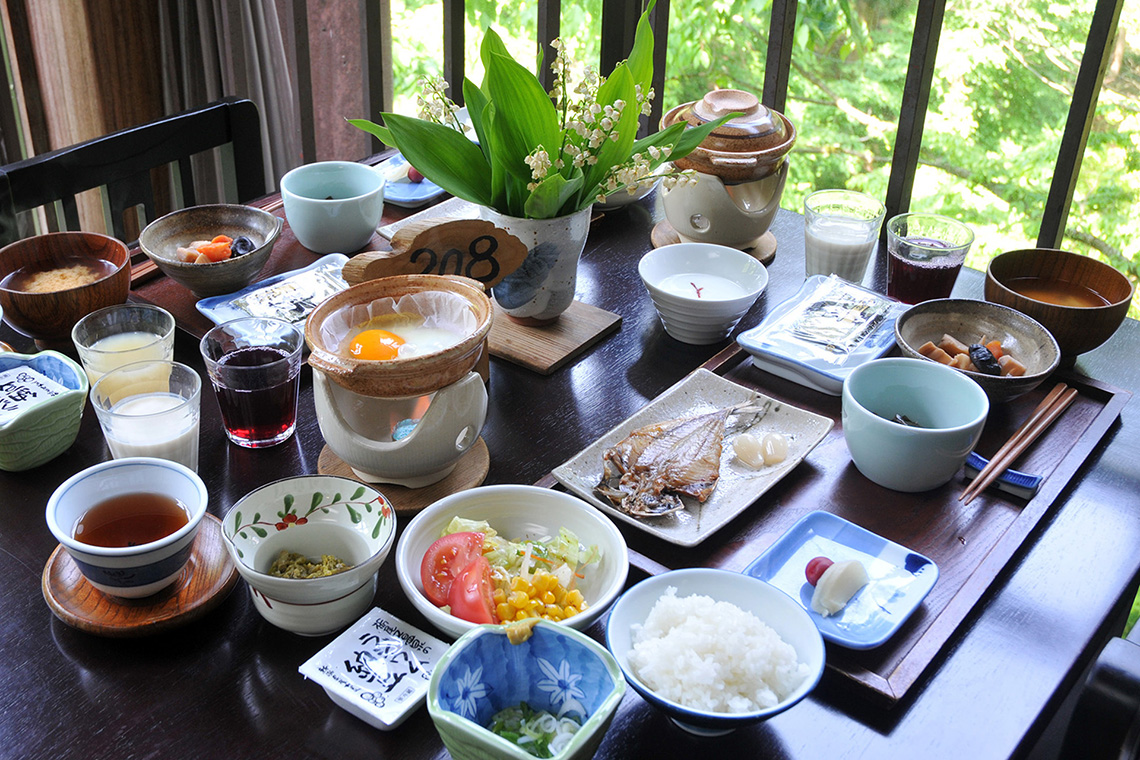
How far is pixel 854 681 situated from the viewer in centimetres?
98

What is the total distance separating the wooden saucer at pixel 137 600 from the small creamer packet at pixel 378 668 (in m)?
0.18

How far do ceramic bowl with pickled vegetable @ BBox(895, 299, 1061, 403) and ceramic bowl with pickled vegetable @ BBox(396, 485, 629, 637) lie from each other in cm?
66

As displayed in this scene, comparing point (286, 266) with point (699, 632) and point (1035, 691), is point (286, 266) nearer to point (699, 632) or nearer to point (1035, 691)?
point (699, 632)

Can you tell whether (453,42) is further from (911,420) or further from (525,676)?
(525,676)

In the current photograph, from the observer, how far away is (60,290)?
58.9 inches

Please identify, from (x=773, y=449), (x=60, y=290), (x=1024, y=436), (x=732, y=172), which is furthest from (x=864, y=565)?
(x=60, y=290)

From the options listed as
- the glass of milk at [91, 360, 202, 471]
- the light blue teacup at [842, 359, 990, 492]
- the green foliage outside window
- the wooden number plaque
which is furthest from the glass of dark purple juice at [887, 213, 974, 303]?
the green foliage outside window

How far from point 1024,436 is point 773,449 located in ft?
1.27

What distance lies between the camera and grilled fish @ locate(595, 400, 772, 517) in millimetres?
1235

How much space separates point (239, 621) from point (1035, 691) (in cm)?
88

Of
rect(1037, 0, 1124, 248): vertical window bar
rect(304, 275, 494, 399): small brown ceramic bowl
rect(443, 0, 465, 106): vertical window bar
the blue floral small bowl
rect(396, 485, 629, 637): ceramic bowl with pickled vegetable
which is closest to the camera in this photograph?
the blue floral small bowl

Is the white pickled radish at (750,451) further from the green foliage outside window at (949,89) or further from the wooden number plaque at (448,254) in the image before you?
the green foliage outside window at (949,89)

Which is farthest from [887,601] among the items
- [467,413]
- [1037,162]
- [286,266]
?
[1037,162]

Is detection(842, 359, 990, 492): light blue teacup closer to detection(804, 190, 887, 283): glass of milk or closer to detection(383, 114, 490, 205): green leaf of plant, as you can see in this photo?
detection(804, 190, 887, 283): glass of milk
